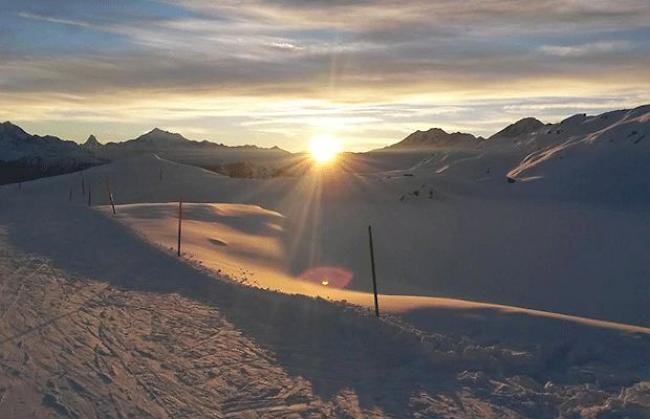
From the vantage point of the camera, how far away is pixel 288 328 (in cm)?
1288

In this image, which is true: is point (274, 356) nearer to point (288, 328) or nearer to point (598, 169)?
point (288, 328)

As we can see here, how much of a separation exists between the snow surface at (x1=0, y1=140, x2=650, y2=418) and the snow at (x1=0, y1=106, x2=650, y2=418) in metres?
0.04

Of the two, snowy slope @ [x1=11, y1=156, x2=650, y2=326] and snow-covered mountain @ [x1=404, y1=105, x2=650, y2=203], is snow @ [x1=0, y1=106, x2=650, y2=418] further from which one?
snow-covered mountain @ [x1=404, y1=105, x2=650, y2=203]

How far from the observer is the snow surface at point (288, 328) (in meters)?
8.85

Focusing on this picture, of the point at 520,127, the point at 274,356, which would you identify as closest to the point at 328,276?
the point at 274,356

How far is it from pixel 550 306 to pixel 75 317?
1604 cm

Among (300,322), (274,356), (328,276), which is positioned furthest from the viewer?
(328,276)

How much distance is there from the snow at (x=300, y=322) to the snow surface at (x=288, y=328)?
0.04 meters

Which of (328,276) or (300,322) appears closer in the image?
(300,322)

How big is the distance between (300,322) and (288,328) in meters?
0.45

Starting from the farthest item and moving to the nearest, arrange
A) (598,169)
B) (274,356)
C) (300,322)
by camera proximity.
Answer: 1. (598,169)
2. (300,322)
3. (274,356)

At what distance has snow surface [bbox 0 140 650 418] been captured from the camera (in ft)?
29.0

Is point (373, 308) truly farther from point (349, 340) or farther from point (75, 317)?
point (75, 317)

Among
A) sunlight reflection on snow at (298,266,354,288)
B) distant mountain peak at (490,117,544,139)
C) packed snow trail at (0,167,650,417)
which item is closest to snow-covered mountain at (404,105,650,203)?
sunlight reflection on snow at (298,266,354,288)
